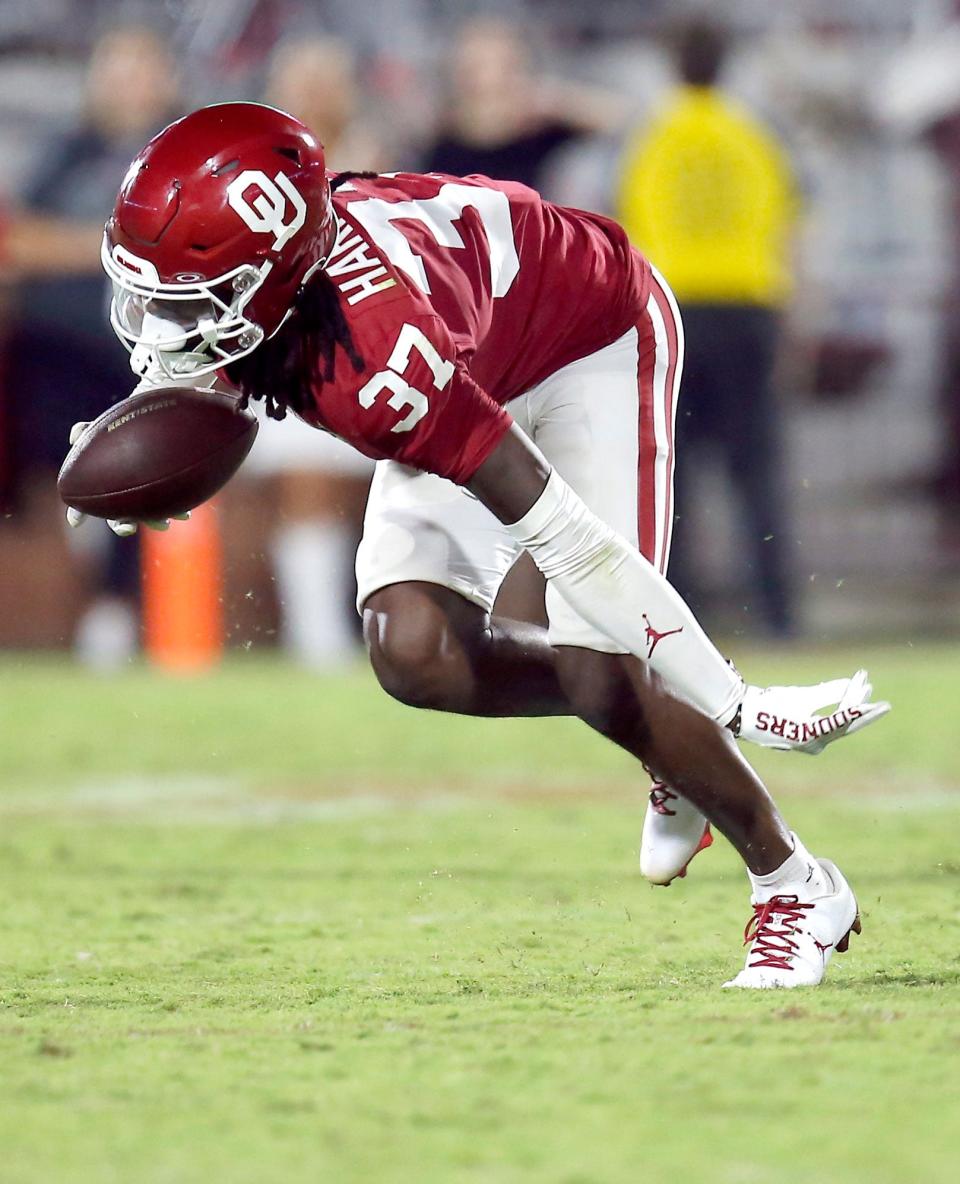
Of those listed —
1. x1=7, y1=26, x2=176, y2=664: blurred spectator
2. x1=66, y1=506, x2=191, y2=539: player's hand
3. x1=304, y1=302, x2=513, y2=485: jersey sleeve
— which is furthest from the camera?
x1=7, y1=26, x2=176, y2=664: blurred spectator

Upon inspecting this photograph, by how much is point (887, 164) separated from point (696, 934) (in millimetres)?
7796

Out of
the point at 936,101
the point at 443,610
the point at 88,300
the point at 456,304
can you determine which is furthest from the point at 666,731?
the point at 936,101

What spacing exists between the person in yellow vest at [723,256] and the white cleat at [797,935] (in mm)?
4391

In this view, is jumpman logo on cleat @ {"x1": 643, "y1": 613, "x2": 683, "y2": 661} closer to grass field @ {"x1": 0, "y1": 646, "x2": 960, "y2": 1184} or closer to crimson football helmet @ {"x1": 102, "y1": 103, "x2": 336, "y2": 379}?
grass field @ {"x1": 0, "y1": 646, "x2": 960, "y2": 1184}

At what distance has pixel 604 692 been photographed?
122 inches

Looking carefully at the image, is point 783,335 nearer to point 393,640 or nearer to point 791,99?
point 791,99

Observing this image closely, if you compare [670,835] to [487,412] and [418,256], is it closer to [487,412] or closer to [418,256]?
[487,412]

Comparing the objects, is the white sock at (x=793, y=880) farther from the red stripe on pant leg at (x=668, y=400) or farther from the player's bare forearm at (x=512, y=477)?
the player's bare forearm at (x=512, y=477)

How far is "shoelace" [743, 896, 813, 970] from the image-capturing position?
299 centimetres

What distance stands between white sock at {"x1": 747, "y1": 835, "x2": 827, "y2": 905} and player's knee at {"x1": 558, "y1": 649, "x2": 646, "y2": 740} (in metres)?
0.30

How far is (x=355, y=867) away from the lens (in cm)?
429

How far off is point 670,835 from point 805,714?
705mm

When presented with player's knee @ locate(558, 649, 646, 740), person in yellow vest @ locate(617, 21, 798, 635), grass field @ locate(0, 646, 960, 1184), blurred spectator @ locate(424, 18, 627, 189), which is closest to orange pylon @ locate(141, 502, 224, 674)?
blurred spectator @ locate(424, 18, 627, 189)

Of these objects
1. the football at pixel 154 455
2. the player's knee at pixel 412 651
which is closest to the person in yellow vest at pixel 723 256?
the player's knee at pixel 412 651
